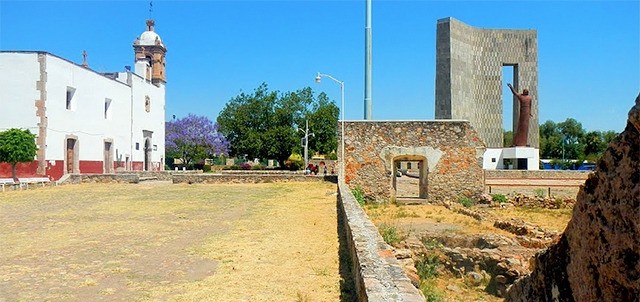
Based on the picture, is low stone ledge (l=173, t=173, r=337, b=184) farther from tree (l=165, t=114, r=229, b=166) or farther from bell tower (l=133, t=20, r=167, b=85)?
tree (l=165, t=114, r=229, b=166)

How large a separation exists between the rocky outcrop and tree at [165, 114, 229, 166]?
48.0 meters

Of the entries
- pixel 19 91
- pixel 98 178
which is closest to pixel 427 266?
pixel 98 178

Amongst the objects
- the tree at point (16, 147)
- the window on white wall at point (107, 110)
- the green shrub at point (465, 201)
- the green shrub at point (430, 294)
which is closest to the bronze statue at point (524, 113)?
the green shrub at point (465, 201)

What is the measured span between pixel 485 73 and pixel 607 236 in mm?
49480

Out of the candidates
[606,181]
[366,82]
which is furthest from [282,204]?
[606,181]

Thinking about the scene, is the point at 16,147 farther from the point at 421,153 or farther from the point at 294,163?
the point at 294,163

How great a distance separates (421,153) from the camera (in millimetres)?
18766

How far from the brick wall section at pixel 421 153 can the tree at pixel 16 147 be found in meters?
14.4

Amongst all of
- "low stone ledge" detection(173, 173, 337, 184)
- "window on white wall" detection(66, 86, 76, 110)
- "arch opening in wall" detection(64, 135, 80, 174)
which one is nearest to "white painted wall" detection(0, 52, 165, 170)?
"window on white wall" detection(66, 86, 76, 110)

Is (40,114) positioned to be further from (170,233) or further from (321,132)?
(321,132)

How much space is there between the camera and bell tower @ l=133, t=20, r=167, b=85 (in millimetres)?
37062

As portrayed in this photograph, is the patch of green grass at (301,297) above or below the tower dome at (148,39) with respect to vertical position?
below

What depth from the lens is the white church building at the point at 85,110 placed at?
24.6 m

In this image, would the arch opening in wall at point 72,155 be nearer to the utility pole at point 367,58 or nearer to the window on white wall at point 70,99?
the window on white wall at point 70,99
